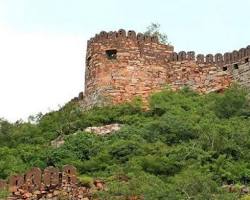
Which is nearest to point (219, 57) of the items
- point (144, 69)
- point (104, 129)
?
point (144, 69)

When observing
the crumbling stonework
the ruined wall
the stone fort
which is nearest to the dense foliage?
the crumbling stonework

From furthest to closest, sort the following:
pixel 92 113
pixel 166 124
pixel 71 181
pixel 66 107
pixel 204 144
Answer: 1. pixel 66 107
2. pixel 92 113
3. pixel 166 124
4. pixel 204 144
5. pixel 71 181

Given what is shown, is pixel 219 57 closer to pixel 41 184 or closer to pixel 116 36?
pixel 116 36

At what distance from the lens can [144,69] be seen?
→ 101ft

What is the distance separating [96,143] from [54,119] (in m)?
4.41

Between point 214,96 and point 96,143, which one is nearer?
point 96,143

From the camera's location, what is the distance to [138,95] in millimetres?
30031

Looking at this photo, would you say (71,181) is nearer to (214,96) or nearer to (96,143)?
(96,143)

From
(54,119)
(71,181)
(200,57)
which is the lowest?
(71,181)

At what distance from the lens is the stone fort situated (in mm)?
30180

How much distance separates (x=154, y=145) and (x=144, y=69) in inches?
268

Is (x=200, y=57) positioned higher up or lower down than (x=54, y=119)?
higher up

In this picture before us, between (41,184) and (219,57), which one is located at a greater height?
(219,57)

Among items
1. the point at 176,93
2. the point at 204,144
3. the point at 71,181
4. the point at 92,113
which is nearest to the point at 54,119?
the point at 92,113
